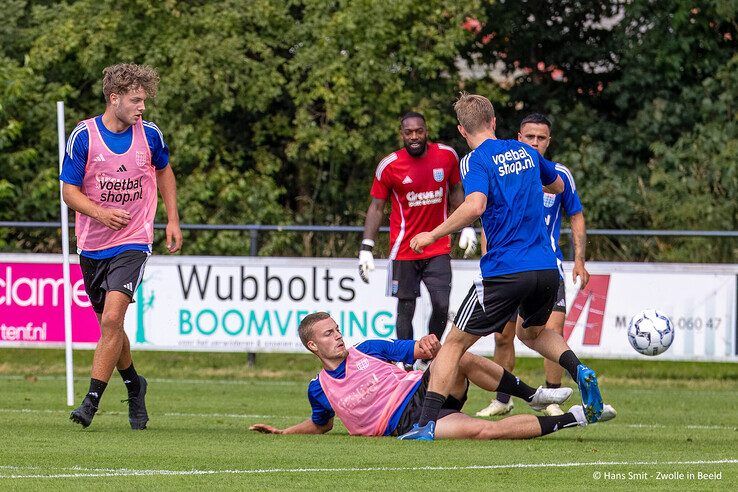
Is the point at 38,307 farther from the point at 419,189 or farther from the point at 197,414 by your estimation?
the point at 419,189

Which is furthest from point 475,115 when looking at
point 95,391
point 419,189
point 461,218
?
point 419,189

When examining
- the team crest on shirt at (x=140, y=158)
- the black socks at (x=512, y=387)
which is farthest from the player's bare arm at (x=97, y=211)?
the black socks at (x=512, y=387)

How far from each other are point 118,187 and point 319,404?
1857mm

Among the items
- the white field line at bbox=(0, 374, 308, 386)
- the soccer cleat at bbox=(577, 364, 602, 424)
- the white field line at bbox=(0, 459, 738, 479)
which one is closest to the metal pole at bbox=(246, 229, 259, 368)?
the white field line at bbox=(0, 374, 308, 386)

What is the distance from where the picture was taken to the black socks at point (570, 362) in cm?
873

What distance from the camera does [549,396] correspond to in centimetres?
885

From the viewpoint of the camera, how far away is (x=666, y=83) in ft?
72.8

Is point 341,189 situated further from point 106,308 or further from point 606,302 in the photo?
point 106,308

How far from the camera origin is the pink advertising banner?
15727 millimetres

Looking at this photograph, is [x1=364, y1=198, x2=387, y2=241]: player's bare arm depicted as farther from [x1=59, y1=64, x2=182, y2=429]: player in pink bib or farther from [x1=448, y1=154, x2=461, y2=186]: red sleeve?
[x1=59, y1=64, x2=182, y2=429]: player in pink bib

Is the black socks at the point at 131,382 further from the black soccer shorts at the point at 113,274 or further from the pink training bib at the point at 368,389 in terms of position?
the pink training bib at the point at 368,389

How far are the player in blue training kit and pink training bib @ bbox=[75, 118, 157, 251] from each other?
2.08 m

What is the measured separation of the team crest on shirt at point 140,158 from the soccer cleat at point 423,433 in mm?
2410

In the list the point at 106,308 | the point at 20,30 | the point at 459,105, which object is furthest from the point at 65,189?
the point at 20,30
